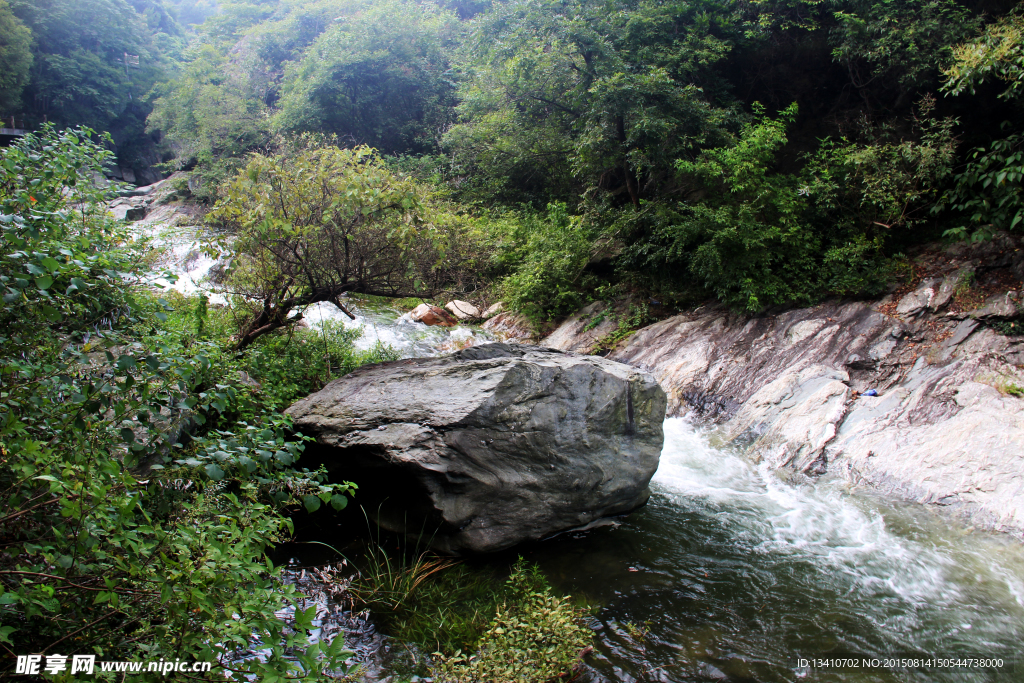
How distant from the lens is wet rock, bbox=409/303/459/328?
14.1 m

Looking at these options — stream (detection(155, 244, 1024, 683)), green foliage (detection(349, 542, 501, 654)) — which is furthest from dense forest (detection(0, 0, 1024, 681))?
stream (detection(155, 244, 1024, 683))

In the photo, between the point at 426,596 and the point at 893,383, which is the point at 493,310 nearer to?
the point at 893,383

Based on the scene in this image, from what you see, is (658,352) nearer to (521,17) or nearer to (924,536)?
(924,536)

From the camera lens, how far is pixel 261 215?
20.2 ft

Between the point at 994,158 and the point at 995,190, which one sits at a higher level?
the point at 994,158

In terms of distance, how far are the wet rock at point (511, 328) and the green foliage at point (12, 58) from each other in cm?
2661

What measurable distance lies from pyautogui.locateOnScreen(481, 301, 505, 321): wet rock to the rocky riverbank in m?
5.10

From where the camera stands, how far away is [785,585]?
4.61 metres

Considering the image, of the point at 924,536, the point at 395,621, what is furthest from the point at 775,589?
the point at 395,621

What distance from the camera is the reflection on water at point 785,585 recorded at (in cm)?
380

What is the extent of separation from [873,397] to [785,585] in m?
4.37

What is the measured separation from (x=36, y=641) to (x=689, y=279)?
37.9 ft

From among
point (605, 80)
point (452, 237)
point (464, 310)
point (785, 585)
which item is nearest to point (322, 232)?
point (452, 237)

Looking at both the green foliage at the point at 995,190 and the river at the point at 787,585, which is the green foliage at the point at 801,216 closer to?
the green foliage at the point at 995,190
